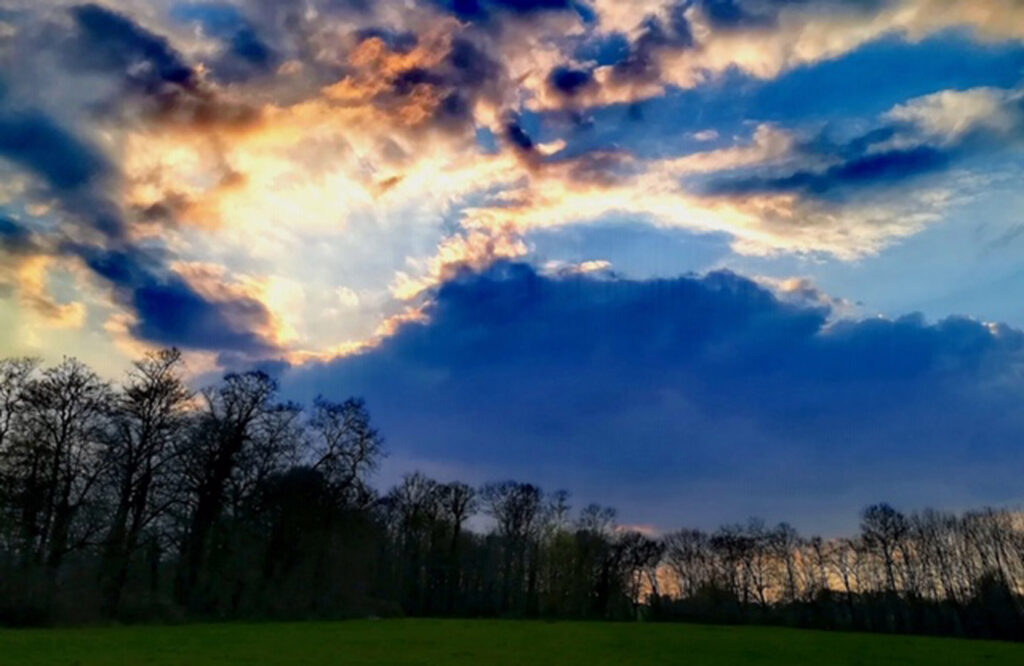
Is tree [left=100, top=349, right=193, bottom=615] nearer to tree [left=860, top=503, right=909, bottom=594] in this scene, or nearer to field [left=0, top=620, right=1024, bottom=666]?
field [left=0, top=620, right=1024, bottom=666]

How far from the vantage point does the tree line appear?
43844 millimetres

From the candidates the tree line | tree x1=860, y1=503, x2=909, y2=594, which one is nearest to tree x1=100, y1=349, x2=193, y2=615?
the tree line

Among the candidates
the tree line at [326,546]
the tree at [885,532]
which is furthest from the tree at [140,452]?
the tree at [885,532]

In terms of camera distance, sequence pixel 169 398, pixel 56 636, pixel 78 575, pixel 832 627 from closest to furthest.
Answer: pixel 56 636 < pixel 78 575 < pixel 169 398 < pixel 832 627

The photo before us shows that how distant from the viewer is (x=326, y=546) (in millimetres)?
57281

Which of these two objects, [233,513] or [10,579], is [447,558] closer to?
[233,513]

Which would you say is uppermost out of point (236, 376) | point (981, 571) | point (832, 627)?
point (236, 376)

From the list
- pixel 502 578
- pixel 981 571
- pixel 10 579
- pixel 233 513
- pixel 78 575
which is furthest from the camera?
pixel 502 578

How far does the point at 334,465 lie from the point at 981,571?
8320 cm

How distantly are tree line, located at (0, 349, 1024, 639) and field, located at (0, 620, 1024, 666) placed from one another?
748cm

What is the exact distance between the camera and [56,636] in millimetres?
31516

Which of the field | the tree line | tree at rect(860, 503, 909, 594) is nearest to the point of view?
the field

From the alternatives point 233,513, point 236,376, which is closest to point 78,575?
point 233,513

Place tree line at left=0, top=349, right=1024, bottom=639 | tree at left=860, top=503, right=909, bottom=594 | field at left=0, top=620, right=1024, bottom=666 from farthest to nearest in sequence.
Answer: tree at left=860, top=503, right=909, bottom=594 → tree line at left=0, top=349, right=1024, bottom=639 → field at left=0, top=620, right=1024, bottom=666
